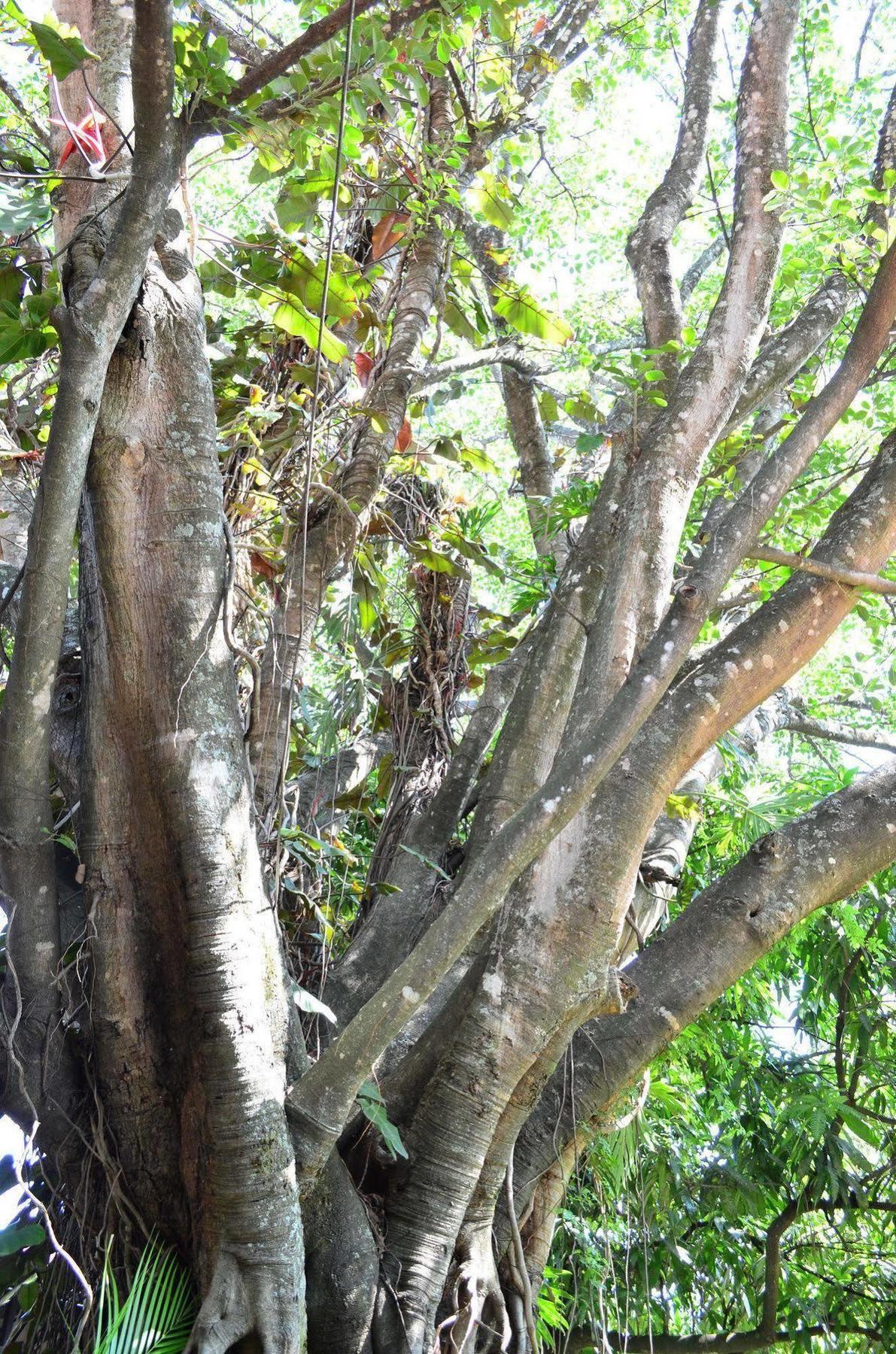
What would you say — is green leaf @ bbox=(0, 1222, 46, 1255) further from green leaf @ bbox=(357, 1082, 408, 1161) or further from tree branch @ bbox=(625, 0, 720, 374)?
tree branch @ bbox=(625, 0, 720, 374)

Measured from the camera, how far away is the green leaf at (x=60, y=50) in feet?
7.43

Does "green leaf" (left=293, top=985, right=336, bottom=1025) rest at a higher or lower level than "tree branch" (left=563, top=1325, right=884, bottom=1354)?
higher

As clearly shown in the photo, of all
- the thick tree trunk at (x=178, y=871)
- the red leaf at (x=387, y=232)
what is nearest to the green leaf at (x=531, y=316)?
the red leaf at (x=387, y=232)

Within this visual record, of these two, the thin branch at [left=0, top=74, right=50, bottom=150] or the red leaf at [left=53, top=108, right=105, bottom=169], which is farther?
the thin branch at [left=0, top=74, right=50, bottom=150]

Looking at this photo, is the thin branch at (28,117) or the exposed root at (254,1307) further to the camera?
the thin branch at (28,117)

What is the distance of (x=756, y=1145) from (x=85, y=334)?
4.53 meters

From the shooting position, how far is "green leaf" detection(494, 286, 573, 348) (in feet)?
11.4

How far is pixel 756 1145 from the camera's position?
4.93m

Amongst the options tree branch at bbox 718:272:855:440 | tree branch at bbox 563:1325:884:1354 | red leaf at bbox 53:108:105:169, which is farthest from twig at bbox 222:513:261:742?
tree branch at bbox 563:1325:884:1354

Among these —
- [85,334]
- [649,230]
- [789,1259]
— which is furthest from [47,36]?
[789,1259]

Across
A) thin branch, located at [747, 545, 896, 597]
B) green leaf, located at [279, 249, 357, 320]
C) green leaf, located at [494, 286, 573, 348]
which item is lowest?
thin branch, located at [747, 545, 896, 597]

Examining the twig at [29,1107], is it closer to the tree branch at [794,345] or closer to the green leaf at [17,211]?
the green leaf at [17,211]


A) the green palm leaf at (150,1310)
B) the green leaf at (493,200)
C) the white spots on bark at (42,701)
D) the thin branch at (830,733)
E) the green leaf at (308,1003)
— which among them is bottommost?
the green palm leaf at (150,1310)

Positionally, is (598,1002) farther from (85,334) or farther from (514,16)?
(514,16)
